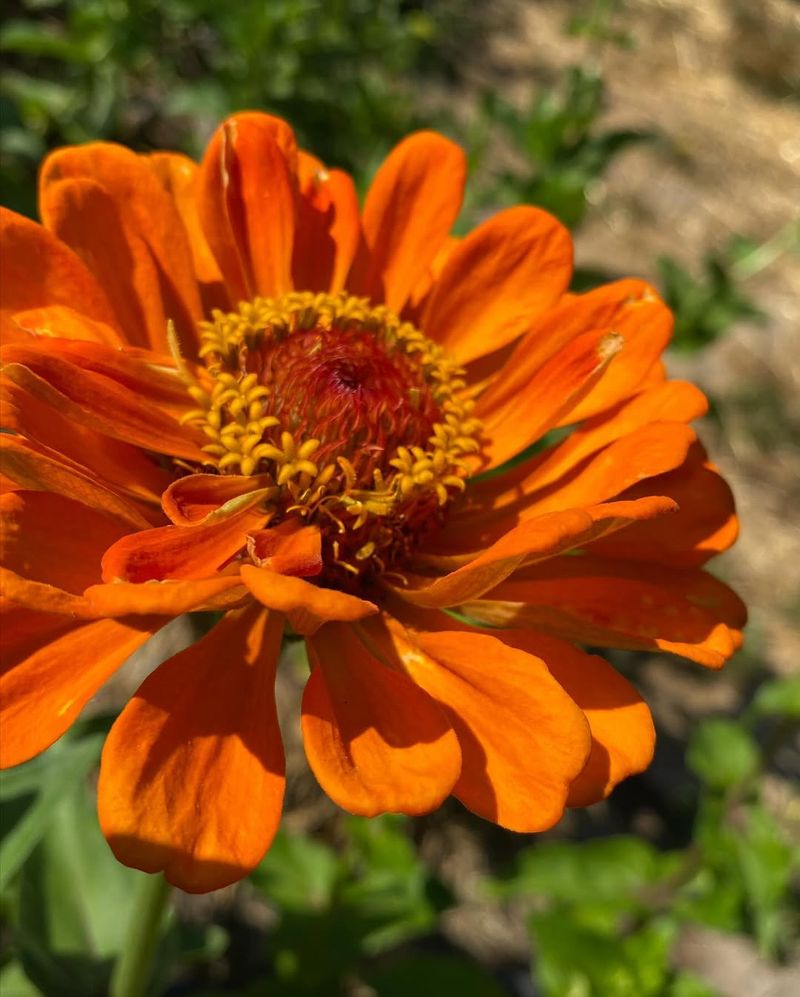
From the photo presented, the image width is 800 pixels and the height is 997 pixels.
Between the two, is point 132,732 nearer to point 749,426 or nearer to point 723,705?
point 723,705

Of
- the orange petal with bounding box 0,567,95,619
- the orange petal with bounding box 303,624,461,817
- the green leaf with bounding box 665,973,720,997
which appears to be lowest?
the green leaf with bounding box 665,973,720,997

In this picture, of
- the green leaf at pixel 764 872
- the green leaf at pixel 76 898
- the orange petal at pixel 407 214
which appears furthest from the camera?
the green leaf at pixel 764 872

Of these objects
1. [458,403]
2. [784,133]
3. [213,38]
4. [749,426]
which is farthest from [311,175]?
[784,133]

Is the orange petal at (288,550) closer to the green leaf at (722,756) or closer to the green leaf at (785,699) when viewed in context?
the green leaf at (785,699)

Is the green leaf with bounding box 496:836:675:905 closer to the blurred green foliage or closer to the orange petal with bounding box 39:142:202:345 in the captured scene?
the blurred green foliage

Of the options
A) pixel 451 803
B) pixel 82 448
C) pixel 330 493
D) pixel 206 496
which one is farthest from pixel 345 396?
pixel 451 803

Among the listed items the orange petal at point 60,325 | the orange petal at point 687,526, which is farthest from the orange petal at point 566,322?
the orange petal at point 60,325

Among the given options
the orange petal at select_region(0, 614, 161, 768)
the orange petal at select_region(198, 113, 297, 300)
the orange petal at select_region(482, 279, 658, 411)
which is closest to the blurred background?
the orange petal at select_region(0, 614, 161, 768)

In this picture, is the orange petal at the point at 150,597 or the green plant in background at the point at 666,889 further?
the green plant in background at the point at 666,889
